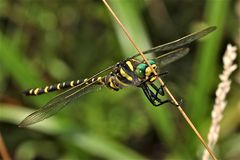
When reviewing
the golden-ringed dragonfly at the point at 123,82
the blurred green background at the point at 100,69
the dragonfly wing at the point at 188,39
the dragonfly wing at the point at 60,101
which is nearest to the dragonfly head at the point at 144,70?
the golden-ringed dragonfly at the point at 123,82

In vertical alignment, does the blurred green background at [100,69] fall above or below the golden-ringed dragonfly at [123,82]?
above

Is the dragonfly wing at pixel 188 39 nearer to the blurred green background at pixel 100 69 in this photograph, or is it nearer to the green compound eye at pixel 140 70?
the green compound eye at pixel 140 70

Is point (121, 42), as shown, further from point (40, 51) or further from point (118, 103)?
point (40, 51)

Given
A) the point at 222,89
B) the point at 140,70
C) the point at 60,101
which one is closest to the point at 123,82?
the point at 140,70

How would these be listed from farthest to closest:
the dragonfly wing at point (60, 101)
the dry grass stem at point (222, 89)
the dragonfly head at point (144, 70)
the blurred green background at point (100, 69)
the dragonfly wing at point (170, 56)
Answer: the blurred green background at point (100, 69)
the dragonfly wing at point (170, 56)
the dragonfly wing at point (60, 101)
the dragonfly head at point (144, 70)
the dry grass stem at point (222, 89)

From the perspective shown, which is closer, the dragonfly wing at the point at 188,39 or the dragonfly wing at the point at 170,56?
the dragonfly wing at the point at 188,39
